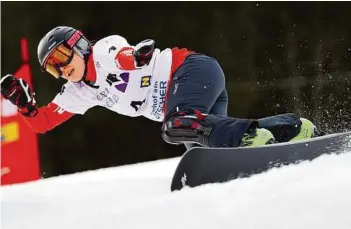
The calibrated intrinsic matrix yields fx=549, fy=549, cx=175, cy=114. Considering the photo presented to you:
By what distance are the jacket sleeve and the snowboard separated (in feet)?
2.59

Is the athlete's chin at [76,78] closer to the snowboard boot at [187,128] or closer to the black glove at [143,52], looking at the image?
the black glove at [143,52]

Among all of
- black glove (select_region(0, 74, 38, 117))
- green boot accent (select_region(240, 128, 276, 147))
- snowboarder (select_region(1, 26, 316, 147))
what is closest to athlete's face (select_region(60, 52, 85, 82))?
snowboarder (select_region(1, 26, 316, 147))

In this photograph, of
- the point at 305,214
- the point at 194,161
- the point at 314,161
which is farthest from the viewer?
the point at 194,161

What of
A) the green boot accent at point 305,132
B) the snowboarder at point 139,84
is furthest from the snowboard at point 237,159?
the green boot accent at point 305,132

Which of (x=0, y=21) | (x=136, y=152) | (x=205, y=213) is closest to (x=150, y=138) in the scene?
(x=136, y=152)

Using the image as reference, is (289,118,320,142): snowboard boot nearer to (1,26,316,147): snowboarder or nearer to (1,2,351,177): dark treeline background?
(1,26,316,147): snowboarder

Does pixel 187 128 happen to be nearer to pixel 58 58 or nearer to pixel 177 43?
pixel 58 58

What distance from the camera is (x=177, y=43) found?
13.5 ft

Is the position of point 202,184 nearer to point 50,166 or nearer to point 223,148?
point 223,148

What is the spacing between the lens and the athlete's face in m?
2.00

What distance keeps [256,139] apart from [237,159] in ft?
0.60

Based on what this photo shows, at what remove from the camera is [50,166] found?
4172 millimetres

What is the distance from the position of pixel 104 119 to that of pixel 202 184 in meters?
2.74

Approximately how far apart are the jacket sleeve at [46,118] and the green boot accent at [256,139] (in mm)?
790
